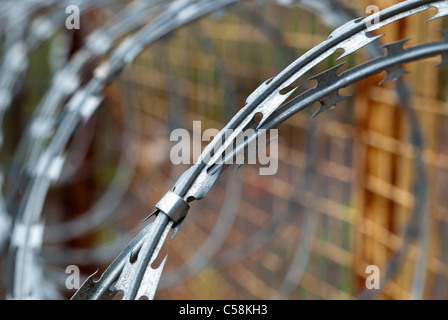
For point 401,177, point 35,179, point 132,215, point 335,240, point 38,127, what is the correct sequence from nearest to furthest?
1. point 35,179
2. point 38,127
3. point 401,177
4. point 335,240
5. point 132,215

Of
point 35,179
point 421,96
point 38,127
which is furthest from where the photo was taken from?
point 421,96

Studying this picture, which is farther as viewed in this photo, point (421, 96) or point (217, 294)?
point (217, 294)

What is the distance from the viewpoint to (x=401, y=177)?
1.58 metres

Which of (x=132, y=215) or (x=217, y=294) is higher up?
(x=132, y=215)

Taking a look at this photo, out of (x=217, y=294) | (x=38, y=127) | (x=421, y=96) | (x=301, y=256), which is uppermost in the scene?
(x=421, y=96)

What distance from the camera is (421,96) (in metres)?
1.47

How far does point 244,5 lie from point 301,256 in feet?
2.58

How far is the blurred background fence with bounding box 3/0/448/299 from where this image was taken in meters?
1.47

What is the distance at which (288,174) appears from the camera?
2.04 meters

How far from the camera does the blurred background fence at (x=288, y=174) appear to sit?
1471 millimetres
